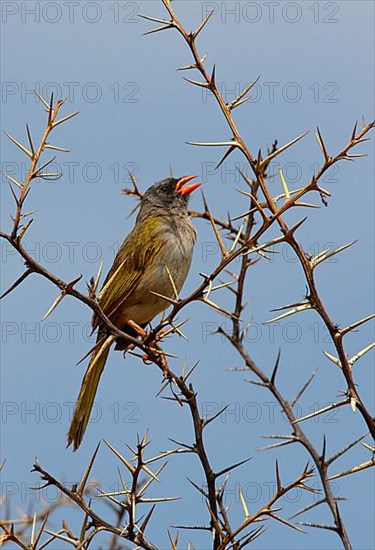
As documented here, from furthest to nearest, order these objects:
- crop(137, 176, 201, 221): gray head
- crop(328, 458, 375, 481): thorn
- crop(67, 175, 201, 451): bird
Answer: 1. crop(137, 176, 201, 221): gray head
2. crop(67, 175, 201, 451): bird
3. crop(328, 458, 375, 481): thorn

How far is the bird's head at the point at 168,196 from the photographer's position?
25.6 feet

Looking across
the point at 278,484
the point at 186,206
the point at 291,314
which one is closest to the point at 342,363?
the point at 291,314

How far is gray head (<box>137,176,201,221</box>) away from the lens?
25.5 feet

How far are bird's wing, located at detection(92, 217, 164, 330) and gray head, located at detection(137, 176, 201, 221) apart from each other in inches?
16.7

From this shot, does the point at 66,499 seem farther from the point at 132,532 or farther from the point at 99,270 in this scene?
the point at 99,270

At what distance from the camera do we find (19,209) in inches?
121

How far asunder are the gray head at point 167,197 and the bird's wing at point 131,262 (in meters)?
0.42

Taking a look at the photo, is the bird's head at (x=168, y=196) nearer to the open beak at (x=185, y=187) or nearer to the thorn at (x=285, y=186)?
the open beak at (x=185, y=187)

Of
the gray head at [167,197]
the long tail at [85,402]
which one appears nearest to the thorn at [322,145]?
the long tail at [85,402]

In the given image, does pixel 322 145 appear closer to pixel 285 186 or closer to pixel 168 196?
pixel 285 186

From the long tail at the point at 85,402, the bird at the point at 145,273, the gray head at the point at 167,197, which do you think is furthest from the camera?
the gray head at the point at 167,197

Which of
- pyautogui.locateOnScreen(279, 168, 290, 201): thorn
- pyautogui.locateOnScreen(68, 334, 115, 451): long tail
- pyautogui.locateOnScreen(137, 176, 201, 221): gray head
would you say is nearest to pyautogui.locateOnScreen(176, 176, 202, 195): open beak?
pyautogui.locateOnScreen(137, 176, 201, 221): gray head

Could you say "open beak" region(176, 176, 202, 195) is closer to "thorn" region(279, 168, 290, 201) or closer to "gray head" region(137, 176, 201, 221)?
"gray head" region(137, 176, 201, 221)

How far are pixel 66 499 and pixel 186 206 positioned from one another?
16.0 feet
